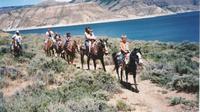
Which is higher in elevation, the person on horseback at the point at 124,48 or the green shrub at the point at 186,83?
the person on horseback at the point at 124,48

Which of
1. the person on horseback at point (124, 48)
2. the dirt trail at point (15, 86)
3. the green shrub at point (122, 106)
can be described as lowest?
the green shrub at point (122, 106)

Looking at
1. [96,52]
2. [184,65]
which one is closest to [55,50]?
[96,52]

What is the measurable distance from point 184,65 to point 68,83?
24.8ft

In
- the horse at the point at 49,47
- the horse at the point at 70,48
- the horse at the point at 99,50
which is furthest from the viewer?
the horse at the point at 49,47

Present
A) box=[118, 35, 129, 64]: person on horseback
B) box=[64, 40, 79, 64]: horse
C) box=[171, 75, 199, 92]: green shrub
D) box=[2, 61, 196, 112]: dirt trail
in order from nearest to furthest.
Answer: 1. box=[2, 61, 196, 112]: dirt trail
2. box=[171, 75, 199, 92]: green shrub
3. box=[118, 35, 129, 64]: person on horseback
4. box=[64, 40, 79, 64]: horse

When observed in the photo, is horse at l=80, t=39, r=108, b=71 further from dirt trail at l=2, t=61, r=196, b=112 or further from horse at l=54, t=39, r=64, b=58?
horse at l=54, t=39, r=64, b=58

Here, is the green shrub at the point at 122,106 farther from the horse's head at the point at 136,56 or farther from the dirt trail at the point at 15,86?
the dirt trail at the point at 15,86

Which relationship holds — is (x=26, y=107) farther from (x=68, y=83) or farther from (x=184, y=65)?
(x=184, y=65)

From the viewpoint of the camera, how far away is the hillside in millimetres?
13836

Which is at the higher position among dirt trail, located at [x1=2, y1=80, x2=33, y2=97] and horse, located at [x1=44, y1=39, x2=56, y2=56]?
horse, located at [x1=44, y1=39, x2=56, y2=56]

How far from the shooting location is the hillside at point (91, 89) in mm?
13836

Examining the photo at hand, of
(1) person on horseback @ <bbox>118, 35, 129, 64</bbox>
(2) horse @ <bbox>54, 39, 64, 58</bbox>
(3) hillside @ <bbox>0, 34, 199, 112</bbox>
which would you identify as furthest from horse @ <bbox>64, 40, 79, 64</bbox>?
(1) person on horseback @ <bbox>118, 35, 129, 64</bbox>

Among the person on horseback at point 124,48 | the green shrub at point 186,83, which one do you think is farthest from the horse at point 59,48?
the green shrub at point 186,83

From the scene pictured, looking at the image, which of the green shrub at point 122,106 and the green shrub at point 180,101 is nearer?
the green shrub at point 122,106
